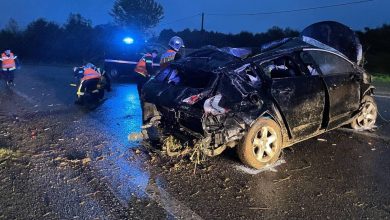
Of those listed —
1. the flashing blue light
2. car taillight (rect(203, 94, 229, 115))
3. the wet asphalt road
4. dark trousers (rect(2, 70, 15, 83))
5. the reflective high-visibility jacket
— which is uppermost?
the flashing blue light

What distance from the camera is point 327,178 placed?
4.81m

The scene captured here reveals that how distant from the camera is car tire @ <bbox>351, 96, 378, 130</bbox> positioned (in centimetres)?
666

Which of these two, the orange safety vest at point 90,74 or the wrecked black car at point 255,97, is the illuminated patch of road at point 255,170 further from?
the orange safety vest at point 90,74

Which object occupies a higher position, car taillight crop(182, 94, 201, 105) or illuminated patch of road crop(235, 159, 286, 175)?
car taillight crop(182, 94, 201, 105)

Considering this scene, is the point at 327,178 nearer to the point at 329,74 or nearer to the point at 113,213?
the point at 329,74

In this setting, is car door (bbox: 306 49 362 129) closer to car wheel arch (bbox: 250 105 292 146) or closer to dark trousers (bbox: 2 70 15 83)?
car wheel arch (bbox: 250 105 292 146)

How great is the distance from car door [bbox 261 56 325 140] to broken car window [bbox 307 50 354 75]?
38 centimetres

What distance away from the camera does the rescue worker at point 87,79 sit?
31.8 feet

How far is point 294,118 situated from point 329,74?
1.10 metres

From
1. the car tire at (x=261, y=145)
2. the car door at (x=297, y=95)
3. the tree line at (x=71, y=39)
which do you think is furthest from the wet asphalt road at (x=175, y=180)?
the tree line at (x=71, y=39)

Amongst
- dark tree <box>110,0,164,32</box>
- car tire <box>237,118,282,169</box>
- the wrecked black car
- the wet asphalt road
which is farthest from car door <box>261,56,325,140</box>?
dark tree <box>110,0,164,32</box>

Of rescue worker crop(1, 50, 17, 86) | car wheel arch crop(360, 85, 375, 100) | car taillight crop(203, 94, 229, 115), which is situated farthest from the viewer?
rescue worker crop(1, 50, 17, 86)

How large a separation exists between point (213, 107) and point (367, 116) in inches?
135

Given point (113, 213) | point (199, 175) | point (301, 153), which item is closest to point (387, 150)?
point (301, 153)
